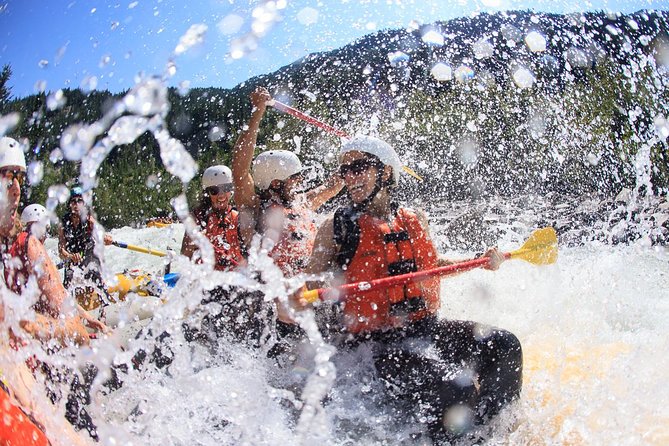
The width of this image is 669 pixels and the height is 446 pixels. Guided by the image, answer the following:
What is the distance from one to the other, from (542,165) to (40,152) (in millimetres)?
27419

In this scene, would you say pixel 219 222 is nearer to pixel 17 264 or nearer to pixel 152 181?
pixel 17 264

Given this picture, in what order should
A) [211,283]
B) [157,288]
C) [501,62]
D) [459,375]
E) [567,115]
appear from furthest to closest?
[501,62] < [567,115] < [157,288] < [211,283] < [459,375]

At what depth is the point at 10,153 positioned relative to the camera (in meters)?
2.36

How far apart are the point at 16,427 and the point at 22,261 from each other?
51.5 inches

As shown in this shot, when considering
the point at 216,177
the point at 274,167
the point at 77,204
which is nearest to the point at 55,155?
the point at 216,177

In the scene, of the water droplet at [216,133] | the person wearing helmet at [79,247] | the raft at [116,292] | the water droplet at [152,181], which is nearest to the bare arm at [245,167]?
the raft at [116,292]

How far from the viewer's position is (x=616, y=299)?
5.18 meters

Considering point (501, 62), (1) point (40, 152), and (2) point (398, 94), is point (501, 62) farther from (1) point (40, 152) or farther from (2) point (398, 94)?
(1) point (40, 152)

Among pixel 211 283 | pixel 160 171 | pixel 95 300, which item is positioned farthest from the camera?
pixel 160 171

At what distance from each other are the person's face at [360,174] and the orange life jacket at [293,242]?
1054 mm

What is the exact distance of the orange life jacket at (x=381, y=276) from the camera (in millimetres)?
3043

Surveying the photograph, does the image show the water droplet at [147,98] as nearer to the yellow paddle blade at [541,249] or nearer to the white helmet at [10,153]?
the white helmet at [10,153]

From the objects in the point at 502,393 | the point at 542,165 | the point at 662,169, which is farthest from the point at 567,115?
the point at 502,393

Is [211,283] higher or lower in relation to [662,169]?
higher
